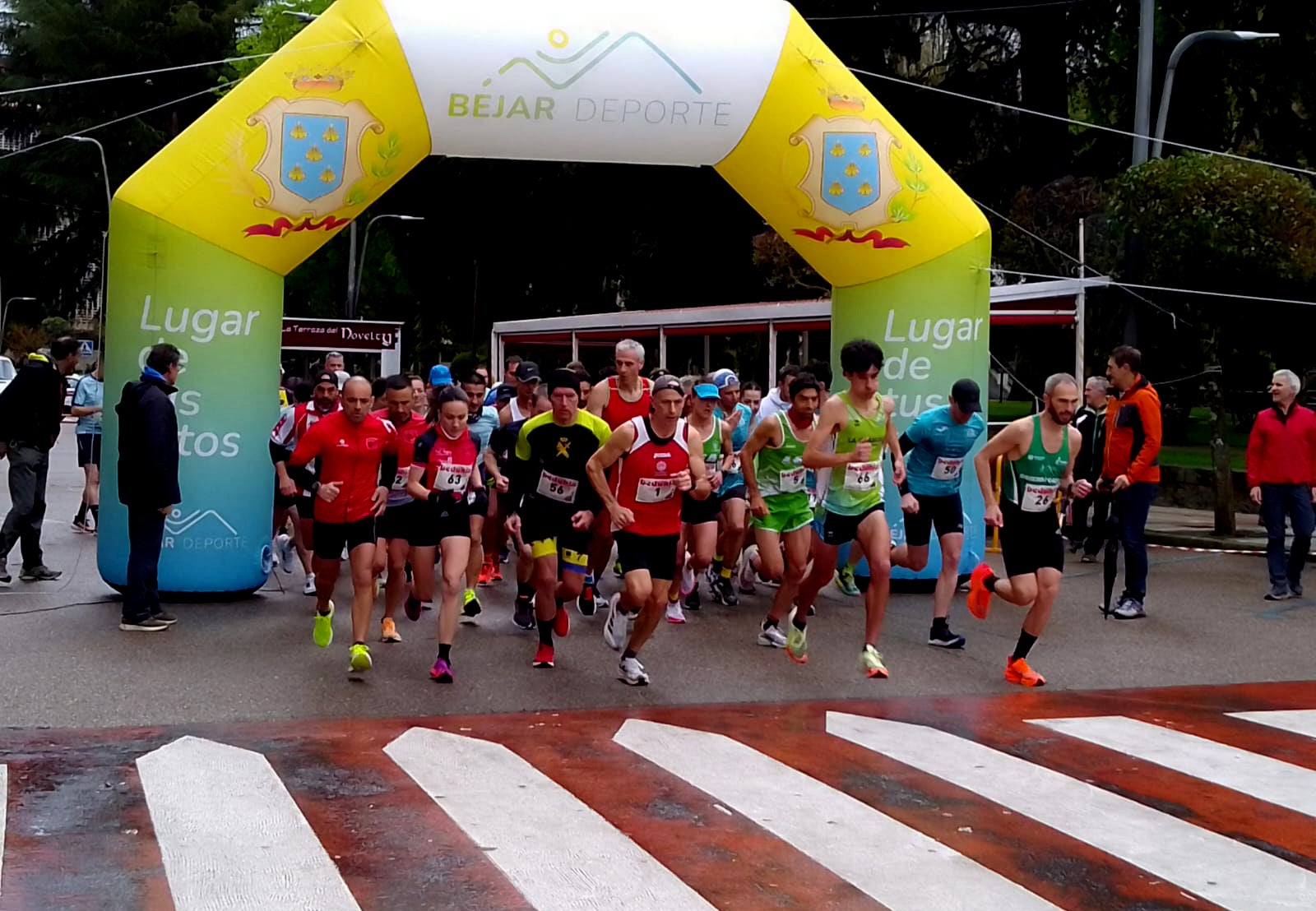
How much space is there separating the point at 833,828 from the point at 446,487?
3.94 meters

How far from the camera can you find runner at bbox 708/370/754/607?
1140 centimetres

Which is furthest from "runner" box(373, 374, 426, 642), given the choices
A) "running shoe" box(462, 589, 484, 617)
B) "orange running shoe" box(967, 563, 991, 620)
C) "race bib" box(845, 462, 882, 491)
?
"orange running shoe" box(967, 563, 991, 620)

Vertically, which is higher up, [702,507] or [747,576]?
[702,507]

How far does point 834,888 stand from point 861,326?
763cm

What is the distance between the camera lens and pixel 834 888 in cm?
509

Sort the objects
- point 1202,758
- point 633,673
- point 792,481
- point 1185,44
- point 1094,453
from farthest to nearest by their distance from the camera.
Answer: point 1185,44, point 1094,453, point 792,481, point 633,673, point 1202,758

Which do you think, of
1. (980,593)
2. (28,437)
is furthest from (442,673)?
(28,437)

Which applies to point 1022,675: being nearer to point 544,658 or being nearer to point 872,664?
point 872,664

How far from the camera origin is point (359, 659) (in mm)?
8664

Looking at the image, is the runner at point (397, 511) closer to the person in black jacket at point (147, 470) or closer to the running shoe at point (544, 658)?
the running shoe at point (544, 658)

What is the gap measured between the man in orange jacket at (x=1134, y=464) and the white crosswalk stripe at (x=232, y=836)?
6953mm

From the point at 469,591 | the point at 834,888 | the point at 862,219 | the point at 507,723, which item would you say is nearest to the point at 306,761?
the point at 507,723

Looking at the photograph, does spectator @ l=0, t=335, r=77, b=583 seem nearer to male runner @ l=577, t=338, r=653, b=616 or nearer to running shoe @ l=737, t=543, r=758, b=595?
male runner @ l=577, t=338, r=653, b=616

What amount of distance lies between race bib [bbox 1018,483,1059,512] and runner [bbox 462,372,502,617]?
3.28m
